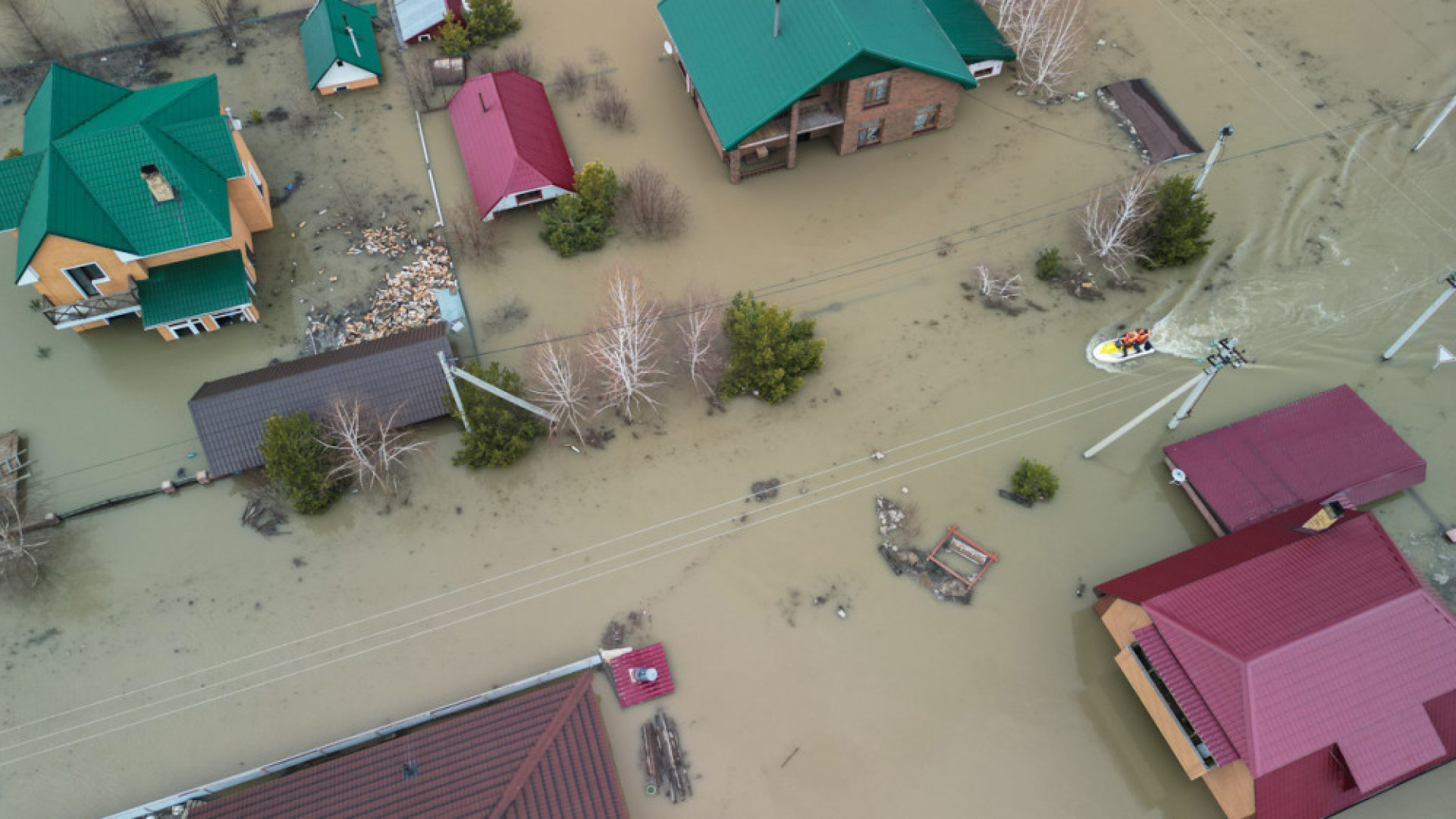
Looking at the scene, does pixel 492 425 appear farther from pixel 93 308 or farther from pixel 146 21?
pixel 146 21

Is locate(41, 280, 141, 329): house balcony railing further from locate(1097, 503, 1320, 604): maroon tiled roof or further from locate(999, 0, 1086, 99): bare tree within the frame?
locate(999, 0, 1086, 99): bare tree

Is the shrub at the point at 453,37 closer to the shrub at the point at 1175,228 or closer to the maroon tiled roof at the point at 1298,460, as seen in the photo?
the shrub at the point at 1175,228

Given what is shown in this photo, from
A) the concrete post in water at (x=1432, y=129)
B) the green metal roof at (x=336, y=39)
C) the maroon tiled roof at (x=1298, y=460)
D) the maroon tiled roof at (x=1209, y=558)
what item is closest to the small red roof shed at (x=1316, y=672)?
the maroon tiled roof at (x=1209, y=558)

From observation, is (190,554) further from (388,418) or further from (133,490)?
(388,418)

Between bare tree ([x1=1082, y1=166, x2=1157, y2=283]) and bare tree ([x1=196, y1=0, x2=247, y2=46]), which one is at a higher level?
bare tree ([x1=196, y1=0, x2=247, y2=46])

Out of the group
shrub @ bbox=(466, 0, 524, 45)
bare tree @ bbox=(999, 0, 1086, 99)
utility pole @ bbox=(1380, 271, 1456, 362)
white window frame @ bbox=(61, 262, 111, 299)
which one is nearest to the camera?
utility pole @ bbox=(1380, 271, 1456, 362)

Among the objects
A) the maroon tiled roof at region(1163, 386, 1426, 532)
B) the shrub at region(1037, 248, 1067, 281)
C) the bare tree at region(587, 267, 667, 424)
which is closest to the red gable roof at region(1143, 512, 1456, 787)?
the maroon tiled roof at region(1163, 386, 1426, 532)
